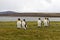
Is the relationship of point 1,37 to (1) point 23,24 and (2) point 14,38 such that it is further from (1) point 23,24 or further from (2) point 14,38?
(1) point 23,24

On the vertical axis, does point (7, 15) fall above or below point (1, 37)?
below

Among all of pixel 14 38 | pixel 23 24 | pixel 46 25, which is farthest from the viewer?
pixel 46 25

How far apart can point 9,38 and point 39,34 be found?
344 centimetres

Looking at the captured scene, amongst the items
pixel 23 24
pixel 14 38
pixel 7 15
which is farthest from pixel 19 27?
pixel 7 15

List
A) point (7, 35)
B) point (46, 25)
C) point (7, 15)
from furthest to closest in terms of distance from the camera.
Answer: point (7, 15)
point (46, 25)
point (7, 35)

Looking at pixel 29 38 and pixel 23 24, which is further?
pixel 23 24

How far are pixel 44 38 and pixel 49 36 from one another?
126 cm

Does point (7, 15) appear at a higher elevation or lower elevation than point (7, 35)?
lower

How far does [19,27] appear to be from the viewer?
106 feet

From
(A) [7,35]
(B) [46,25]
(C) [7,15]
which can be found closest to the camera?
(A) [7,35]

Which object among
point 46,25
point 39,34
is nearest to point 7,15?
point 46,25

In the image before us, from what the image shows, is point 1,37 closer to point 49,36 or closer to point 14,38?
point 14,38

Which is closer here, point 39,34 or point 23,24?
point 39,34

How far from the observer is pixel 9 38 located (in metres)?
24.2
